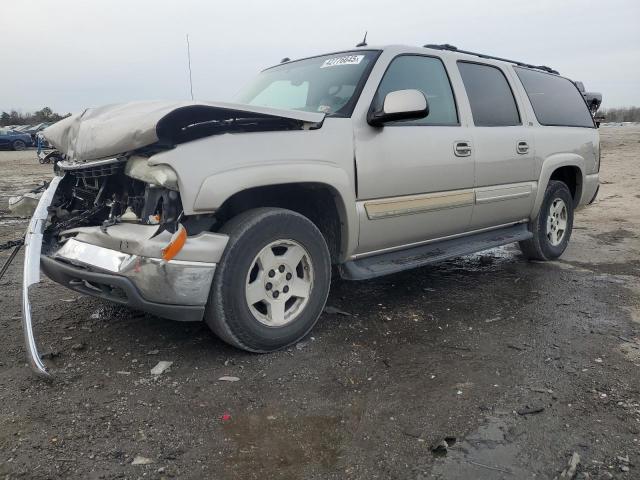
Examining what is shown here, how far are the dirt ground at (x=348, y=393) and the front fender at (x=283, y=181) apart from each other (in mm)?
790

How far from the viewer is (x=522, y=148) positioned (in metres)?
4.86

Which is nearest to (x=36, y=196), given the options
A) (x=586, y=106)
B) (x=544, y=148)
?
(x=544, y=148)

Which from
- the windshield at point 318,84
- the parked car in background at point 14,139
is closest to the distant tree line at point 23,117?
the parked car in background at point 14,139

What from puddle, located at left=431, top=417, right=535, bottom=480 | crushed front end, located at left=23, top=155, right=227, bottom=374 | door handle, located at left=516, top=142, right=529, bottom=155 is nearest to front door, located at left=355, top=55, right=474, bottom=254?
door handle, located at left=516, top=142, right=529, bottom=155

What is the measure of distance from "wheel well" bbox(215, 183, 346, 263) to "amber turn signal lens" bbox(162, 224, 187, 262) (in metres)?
0.36

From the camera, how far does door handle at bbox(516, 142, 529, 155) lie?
4809 millimetres

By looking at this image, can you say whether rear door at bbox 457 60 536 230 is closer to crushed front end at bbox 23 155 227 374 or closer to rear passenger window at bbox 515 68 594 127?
rear passenger window at bbox 515 68 594 127

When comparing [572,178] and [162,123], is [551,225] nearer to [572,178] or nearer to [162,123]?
[572,178]

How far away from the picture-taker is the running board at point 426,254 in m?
3.66

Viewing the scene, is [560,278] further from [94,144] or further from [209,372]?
[94,144]

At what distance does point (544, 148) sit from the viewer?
5.15 m

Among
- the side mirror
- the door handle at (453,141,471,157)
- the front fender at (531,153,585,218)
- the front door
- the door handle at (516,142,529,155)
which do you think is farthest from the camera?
the front fender at (531,153,585,218)

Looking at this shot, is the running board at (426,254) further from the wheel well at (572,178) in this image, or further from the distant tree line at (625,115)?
the distant tree line at (625,115)

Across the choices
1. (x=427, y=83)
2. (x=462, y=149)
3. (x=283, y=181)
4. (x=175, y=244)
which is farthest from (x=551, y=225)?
(x=175, y=244)
